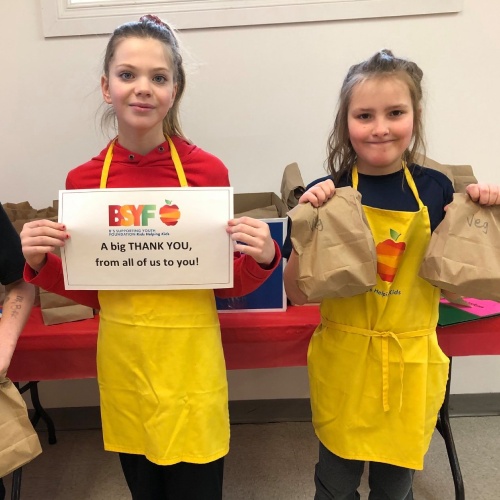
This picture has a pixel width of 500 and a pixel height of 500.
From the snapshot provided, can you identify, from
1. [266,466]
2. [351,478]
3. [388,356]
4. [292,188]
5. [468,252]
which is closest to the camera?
[468,252]

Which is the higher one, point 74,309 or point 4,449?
point 74,309

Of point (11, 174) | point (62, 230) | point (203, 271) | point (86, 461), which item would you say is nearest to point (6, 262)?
point (62, 230)

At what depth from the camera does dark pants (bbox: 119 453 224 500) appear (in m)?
1.05

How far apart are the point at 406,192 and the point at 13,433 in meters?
1.00

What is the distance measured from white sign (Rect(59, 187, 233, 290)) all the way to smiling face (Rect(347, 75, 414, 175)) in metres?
0.30

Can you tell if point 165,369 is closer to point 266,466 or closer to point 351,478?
point 351,478

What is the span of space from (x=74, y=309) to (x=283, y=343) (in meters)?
0.62

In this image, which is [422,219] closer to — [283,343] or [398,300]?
[398,300]

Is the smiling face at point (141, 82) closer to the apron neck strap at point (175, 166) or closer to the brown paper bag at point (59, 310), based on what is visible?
the apron neck strap at point (175, 166)

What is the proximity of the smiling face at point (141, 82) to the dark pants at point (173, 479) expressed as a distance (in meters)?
0.75

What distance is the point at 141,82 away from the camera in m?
0.91

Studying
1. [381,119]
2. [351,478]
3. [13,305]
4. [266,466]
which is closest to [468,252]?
[381,119]

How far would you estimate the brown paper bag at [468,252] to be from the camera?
2.96 feet

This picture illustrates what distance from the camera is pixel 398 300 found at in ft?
3.29
